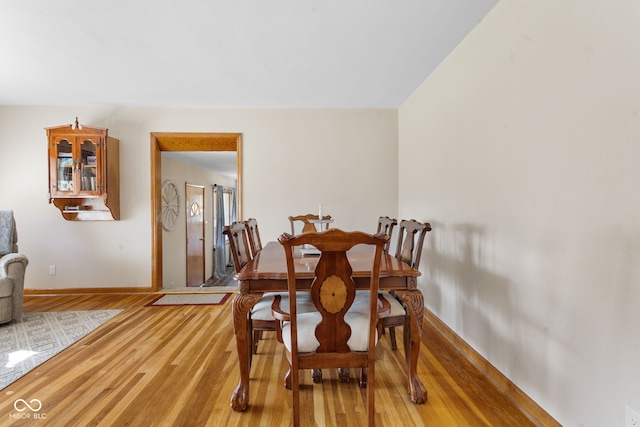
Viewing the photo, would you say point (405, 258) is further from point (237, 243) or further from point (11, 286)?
point (11, 286)

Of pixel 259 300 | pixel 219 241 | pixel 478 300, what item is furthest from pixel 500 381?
pixel 219 241

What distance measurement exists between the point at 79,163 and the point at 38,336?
6.10 feet

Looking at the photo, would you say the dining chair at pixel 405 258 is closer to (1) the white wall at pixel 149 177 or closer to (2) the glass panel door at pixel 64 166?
(1) the white wall at pixel 149 177

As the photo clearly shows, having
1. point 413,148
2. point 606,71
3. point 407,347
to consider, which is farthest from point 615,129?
point 413,148

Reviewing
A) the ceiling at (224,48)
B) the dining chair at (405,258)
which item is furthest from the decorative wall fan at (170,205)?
the dining chair at (405,258)

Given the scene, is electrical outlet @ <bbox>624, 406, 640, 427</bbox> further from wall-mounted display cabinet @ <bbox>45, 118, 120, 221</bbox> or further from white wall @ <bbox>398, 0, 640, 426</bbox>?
wall-mounted display cabinet @ <bbox>45, 118, 120, 221</bbox>

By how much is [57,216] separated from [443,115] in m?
4.56

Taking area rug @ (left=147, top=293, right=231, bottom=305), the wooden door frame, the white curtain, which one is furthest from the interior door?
area rug @ (left=147, top=293, right=231, bottom=305)

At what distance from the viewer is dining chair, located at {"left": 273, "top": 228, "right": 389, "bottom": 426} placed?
3.88 ft

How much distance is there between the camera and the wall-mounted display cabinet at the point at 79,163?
10.6 ft

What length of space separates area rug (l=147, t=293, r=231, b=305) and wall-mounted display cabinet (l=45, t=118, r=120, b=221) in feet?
4.29

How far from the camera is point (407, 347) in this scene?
1.73 meters

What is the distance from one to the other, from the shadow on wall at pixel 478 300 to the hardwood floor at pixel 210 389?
211 millimetres

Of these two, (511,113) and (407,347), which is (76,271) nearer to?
(407,347)
